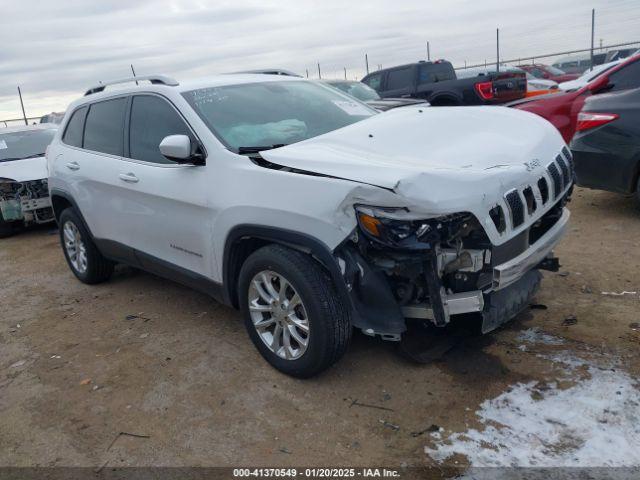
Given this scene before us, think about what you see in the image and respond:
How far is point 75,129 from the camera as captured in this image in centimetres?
540

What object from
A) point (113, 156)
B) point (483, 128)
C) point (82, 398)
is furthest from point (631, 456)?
point (113, 156)

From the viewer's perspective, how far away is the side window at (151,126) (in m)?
4.01

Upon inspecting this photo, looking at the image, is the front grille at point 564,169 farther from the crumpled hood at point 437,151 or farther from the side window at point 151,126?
the side window at point 151,126

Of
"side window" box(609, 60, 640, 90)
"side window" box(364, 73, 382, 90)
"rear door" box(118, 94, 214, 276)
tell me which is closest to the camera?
"rear door" box(118, 94, 214, 276)

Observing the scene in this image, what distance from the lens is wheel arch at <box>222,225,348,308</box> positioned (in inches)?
117

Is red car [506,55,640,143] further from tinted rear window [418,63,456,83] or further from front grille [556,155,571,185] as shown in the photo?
tinted rear window [418,63,456,83]

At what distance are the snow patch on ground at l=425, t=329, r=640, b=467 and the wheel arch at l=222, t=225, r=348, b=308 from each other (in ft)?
3.19

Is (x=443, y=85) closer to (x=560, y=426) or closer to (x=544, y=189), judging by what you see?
(x=544, y=189)

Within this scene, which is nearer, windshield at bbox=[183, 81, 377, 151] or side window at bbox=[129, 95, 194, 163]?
windshield at bbox=[183, 81, 377, 151]

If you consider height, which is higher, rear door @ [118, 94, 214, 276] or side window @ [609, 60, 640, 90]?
side window @ [609, 60, 640, 90]

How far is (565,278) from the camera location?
457 cm

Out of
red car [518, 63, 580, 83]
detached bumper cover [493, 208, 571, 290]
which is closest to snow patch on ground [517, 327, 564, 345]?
detached bumper cover [493, 208, 571, 290]

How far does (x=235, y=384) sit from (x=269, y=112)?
1.89m

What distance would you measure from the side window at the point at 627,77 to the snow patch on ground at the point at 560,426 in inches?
164
